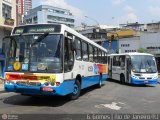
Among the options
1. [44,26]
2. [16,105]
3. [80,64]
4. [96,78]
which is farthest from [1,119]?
[96,78]

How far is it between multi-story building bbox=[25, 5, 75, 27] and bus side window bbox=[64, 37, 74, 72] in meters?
107

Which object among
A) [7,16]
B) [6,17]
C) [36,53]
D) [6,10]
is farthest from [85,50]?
[7,16]

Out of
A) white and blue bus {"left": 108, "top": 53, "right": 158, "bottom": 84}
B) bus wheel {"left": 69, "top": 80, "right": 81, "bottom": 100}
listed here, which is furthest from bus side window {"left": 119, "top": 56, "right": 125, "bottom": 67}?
bus wheel {"left": 69, "top": 80, "right": 81, "bottom": 100}

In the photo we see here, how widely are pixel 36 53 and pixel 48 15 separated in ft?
380

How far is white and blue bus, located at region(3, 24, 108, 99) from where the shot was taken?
12336 mm

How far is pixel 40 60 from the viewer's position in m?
12.5

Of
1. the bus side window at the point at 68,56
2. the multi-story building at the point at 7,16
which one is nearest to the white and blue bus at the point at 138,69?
the bus side window at the point at 68,56

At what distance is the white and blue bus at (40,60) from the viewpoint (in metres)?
12.3

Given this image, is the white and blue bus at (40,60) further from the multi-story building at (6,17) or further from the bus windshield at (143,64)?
the multi-story building at (6,17)

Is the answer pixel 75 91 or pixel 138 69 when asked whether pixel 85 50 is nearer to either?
pixel 75 91

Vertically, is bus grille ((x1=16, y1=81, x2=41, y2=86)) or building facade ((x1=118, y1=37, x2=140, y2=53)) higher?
building facade ((x1=118, y1=37, x2=140, y2=53))

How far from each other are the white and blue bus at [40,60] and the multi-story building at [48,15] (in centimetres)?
10721

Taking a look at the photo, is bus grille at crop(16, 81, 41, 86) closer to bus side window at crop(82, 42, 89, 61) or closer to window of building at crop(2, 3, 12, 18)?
bus side window at crop(82, 42, 89, 61)

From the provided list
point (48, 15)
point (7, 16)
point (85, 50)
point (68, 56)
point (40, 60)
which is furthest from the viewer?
point (48, 15)
